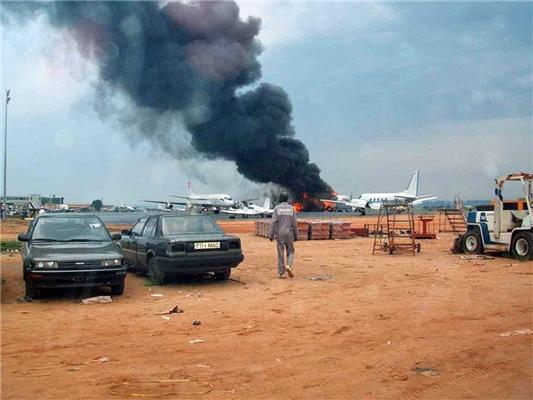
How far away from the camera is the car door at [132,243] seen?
1269 cm

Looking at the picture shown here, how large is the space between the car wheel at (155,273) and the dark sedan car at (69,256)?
35.9 inches

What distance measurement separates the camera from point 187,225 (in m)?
12.0

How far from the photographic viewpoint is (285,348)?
20.7 ft

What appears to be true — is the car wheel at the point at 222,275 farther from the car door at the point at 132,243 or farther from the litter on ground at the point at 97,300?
the litter on ground at the point at 97,300

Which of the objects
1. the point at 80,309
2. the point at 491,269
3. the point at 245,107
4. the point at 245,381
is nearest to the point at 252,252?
the point at 491,269

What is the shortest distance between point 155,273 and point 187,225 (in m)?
1.23

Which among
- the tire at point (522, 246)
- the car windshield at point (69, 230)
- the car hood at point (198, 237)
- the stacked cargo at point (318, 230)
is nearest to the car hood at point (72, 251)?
the car windshield at point (69, 230)

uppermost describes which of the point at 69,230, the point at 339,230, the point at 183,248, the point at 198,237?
the point at 69,230

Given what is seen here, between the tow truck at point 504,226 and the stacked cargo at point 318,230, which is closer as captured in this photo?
the tow truck at point 504,226

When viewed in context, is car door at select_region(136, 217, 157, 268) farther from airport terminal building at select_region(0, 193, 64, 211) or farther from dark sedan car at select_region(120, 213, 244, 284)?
airport terminal building at select_region(0, 193, 64, 211)

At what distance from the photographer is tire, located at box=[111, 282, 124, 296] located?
999 centimetres

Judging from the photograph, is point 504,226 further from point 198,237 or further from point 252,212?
point 252,212

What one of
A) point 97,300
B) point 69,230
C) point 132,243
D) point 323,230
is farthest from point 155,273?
point 323,230

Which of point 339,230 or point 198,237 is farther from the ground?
point 198,237
